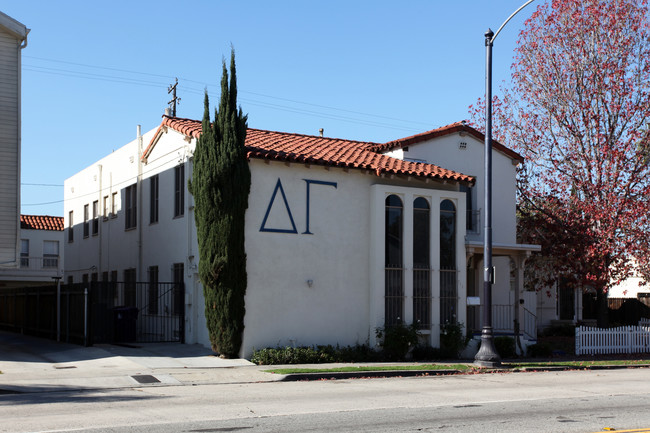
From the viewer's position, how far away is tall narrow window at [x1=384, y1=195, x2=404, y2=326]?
20.6 metres

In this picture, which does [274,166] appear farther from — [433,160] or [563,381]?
[563,381]

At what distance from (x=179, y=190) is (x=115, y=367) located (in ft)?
24.3

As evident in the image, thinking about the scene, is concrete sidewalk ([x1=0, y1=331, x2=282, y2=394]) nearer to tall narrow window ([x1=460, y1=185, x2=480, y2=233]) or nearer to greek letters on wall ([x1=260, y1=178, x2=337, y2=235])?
greek letters on wall ([x1=260, y1=178, x2=337, y2=235])

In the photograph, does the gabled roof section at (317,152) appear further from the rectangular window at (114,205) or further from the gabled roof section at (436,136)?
the rectangular window at (114,205)

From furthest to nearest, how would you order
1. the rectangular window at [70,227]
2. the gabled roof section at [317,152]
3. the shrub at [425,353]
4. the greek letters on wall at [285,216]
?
the rectangular window at [70,227]
the shrub at [425,353]
the gabled roof section at [317,152]
the greek letters on wall at [285,216]

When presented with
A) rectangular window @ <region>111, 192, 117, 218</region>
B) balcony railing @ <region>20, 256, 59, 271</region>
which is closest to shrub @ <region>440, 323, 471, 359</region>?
rectangular window @ <region>111, 192, 117, 218</region>

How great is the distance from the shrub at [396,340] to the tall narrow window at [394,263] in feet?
1.47

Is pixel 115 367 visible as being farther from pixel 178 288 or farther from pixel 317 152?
pixel 317 152

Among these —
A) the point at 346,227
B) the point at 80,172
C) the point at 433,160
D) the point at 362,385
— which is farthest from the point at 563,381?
the point at 80,172

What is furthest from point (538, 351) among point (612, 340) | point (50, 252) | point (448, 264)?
point (50, 252)

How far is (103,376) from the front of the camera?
50.0ft

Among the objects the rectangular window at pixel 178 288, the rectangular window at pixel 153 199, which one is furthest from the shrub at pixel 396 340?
the rectangular window at pixel 153 199

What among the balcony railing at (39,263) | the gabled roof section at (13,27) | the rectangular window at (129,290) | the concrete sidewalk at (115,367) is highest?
the gabled roof section at (13,27)

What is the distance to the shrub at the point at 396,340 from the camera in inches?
783
